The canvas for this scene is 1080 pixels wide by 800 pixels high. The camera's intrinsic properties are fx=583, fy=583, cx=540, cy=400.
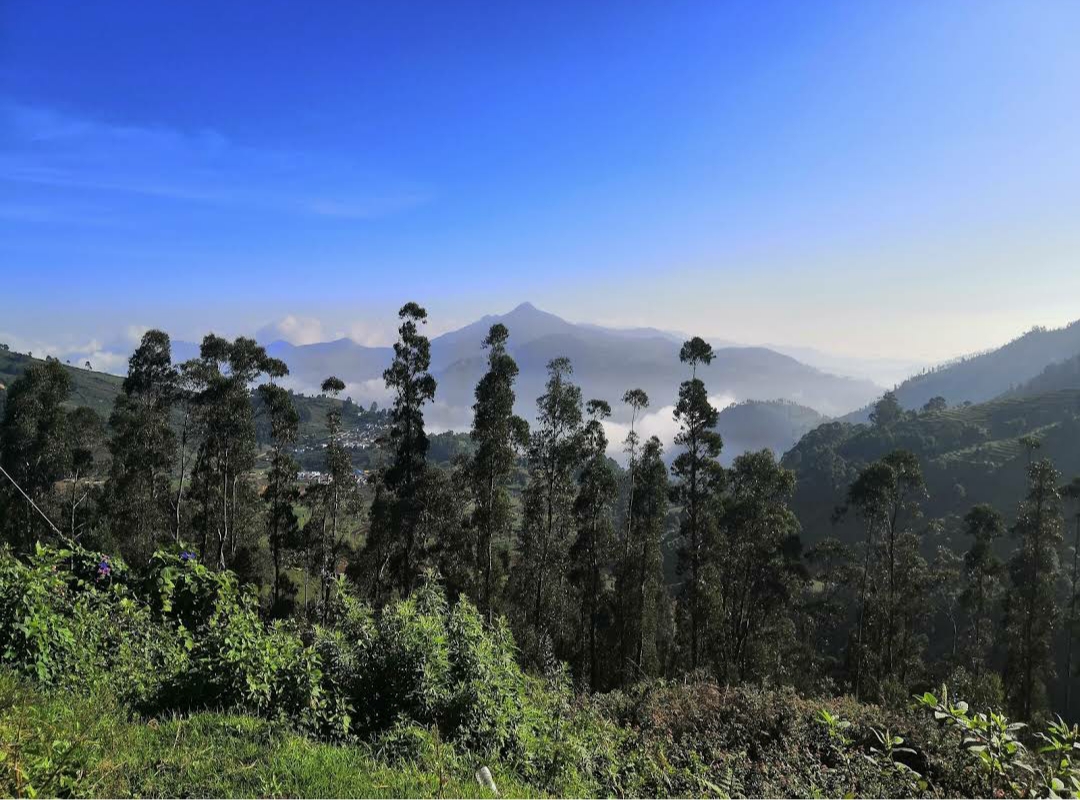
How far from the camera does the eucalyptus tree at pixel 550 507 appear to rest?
24.4 metres

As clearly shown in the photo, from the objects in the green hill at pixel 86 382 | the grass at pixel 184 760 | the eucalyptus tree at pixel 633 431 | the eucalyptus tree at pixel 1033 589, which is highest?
the green hill at pixel 86 382

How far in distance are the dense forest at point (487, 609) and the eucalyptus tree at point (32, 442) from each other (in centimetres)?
12

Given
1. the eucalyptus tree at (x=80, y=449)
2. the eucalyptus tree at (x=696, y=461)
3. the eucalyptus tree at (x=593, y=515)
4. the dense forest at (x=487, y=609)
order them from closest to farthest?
the dense forest at (x=487, y=609) < the eucalyptus tree at (x=696, y=461) < the eucalyptus tree at (x=593, y=515) < the eucalyptus tree at (x=80, y=449)

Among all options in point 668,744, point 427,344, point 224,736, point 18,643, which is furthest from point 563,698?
point 427,344

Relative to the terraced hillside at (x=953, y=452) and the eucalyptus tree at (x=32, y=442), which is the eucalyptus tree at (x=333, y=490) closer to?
the eucalyptus tree at (x=32, y=442)

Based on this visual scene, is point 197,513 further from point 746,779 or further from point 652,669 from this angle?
point 746,779

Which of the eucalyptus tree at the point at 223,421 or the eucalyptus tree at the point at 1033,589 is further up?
→ the eucalyptus tree at the point at 223,421

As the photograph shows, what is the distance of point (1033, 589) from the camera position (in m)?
25.0

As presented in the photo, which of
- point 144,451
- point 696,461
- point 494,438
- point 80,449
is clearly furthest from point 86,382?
point 696,461

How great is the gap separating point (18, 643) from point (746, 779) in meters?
8.37

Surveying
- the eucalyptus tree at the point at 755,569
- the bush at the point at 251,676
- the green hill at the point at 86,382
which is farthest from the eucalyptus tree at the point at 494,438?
the green hill at the point at 86,382

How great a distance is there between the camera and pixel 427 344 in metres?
23.3

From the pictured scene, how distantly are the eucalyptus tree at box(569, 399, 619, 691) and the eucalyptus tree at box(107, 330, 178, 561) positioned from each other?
1918cm

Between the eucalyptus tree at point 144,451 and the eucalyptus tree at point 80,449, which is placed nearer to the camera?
the eucalyptus tree at point 144,451
